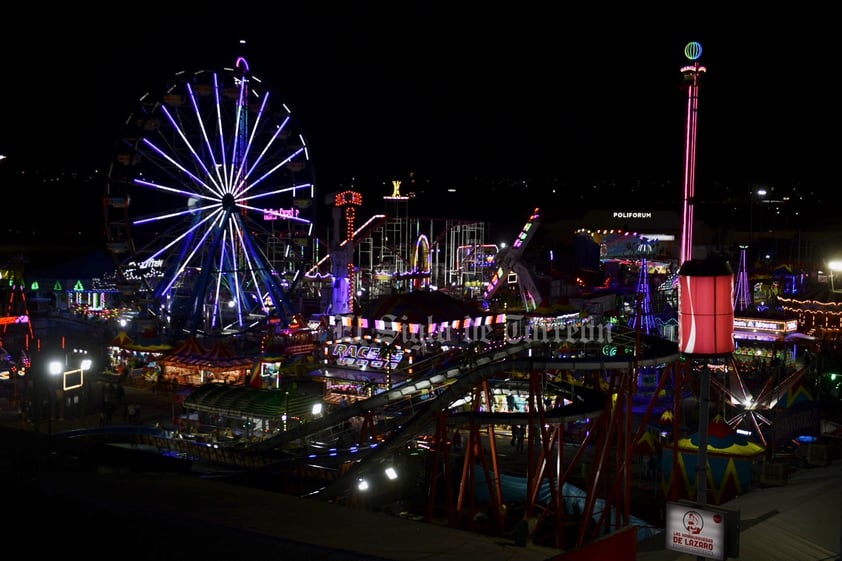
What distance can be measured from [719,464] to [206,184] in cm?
2313

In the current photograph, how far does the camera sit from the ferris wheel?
32562 mm

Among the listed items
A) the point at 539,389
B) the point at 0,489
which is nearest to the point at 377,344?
the point at 539,389

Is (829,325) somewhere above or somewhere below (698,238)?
below

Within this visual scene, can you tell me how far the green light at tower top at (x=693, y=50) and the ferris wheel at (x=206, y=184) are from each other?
51.0ft

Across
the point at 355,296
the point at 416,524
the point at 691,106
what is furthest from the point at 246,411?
the point at 355,296

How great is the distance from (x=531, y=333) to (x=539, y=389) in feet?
38.0

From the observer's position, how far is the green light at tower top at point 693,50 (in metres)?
30.5

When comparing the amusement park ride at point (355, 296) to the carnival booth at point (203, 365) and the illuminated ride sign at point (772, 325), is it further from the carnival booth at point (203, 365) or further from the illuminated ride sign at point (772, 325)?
the illuminated ride sign at point (772, 325)

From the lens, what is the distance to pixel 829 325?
3594 centimetres

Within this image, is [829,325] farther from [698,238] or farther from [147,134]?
[698,238]

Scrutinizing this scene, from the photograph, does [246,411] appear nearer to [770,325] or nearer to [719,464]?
[719,464]

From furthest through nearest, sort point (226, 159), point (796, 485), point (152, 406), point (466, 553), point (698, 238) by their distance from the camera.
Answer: point (698, 238)
point (226, 159)
point (152, 406)
point (796, 485)
point (466, 553)

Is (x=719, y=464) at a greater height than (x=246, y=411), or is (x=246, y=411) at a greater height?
(x=246, y=411)

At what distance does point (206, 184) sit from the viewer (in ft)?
115
